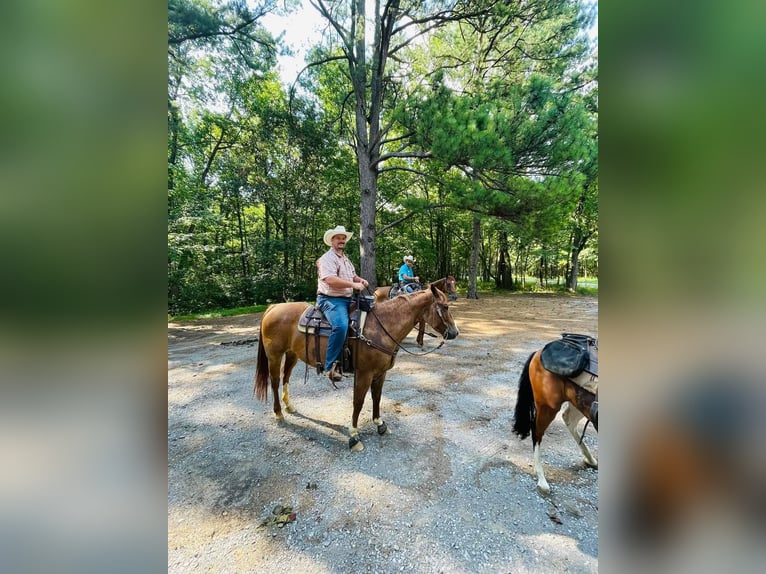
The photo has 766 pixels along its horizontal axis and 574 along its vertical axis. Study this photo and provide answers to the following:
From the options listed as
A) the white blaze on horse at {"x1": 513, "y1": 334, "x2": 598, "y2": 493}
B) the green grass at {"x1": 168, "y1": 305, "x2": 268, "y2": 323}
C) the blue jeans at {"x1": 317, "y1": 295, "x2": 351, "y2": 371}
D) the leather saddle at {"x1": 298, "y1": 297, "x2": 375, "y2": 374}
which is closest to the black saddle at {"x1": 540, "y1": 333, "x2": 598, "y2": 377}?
the white blaze on horse at {"x1": 513, "y1": 334, "x2": 598, "y2": 493}

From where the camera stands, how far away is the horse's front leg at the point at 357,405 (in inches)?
114

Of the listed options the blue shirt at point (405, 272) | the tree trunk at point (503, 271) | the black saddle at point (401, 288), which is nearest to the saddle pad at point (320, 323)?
the black saddle at point (401, 288)

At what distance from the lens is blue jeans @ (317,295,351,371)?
9.78ft

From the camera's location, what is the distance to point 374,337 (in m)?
3.05

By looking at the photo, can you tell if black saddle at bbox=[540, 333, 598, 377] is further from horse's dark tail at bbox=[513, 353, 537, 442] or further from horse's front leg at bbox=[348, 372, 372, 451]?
horse's front leg at bbox=[348, 372, 372, 451]

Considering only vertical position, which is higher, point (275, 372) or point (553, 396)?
point (553, 396)

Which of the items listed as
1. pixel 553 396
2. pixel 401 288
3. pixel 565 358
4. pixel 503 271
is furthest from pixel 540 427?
pixel 503 271

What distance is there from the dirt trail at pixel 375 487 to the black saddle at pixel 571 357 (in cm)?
104

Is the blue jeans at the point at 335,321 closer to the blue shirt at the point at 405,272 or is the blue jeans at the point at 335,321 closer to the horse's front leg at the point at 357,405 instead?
the horse's front leg at the point at 357,405

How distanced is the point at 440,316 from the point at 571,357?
124 cm
